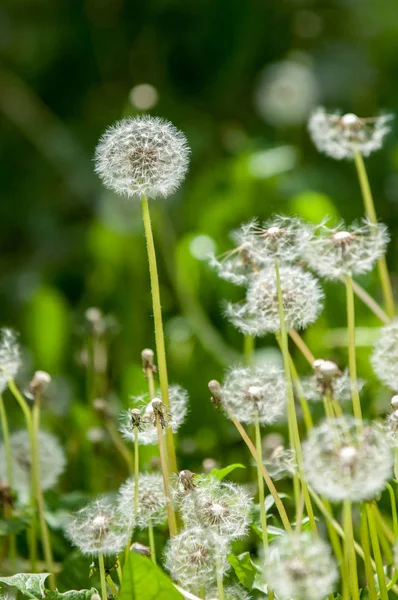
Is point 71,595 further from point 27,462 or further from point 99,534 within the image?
point 27,462

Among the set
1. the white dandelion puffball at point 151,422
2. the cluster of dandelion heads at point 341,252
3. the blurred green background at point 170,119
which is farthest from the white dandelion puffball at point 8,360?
the blurred green background at point 170,119

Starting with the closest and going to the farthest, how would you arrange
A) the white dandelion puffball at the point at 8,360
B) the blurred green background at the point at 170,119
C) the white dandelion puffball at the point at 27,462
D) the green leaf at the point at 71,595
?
the green leaf at the point at 71,595 → the white dandelion puffball at the point at 8,360 → the white dandelion puffball at the point at 27,462 → the blurred green background at the point at 170,119

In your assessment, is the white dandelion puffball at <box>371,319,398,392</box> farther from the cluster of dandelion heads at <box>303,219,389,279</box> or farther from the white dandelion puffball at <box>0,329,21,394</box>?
the white dandelion puffball at <box>0,329,21,394</box>

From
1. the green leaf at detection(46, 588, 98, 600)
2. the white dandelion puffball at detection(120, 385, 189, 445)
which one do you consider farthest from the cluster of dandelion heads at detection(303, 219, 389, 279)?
the green leaf at detection(46, 588, 98, 600)

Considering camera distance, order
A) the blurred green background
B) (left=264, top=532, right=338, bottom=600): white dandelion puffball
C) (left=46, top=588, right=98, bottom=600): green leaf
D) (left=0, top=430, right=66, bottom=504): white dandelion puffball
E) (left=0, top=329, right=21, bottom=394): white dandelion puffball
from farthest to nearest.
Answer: the blurred green background, (left=0, top=430, right=66, bottom=504): white dandelion puffball, (left=0, top=329, right=21, bottom=394): white dandelion puffball, (left=46, top=588, right=98, bottom=600): green leaf, (left=264, top=532, right=338, bottom=600): white dandelion puffball

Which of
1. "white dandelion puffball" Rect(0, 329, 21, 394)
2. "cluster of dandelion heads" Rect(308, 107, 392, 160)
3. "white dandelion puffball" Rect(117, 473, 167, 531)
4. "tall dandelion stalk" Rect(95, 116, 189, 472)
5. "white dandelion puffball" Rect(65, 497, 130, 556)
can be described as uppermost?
"cluster of dandelion heads" Rect(308, 107, 392, 160)

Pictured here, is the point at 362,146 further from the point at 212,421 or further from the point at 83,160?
the point at 83,160

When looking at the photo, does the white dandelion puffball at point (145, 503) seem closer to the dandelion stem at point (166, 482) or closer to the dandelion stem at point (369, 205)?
the dandelion stem at point (166, 482)
